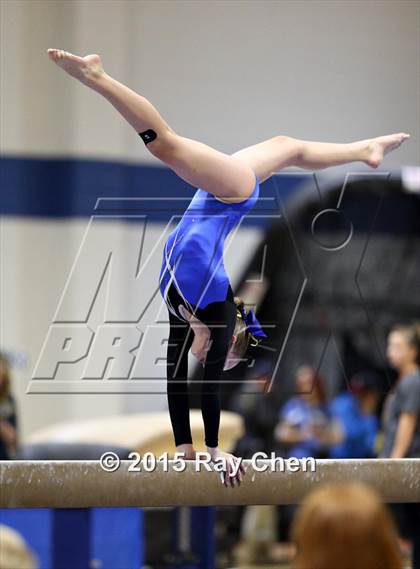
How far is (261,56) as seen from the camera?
130 inches

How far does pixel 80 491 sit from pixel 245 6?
1540mm

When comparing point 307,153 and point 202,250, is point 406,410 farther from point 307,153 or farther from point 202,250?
point 202,250

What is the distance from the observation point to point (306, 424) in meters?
6.29

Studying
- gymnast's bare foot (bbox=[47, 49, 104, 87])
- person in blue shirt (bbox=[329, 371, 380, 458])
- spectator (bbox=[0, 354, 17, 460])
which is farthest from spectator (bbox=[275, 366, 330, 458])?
gymnast's bare foot (bbox=[47, 49, 104, 87])

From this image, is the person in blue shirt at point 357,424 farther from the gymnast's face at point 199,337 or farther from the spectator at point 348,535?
the spectator at point 348,535

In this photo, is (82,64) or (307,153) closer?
(82,64)

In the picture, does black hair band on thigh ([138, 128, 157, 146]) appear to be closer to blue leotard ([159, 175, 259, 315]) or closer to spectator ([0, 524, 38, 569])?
blue leotard ([159, 175, 259, 315])

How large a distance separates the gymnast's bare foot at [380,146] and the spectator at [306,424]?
328cm

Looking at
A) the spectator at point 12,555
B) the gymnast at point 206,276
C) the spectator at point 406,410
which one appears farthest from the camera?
the spectator at point 406,410

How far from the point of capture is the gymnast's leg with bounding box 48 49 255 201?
2484mm

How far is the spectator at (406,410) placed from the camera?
14.1ft

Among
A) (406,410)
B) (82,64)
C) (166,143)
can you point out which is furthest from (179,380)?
(406,410)

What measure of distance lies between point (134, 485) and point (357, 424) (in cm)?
352

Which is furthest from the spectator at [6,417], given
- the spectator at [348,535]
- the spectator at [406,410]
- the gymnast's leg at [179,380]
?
the spectator at [348,535]
